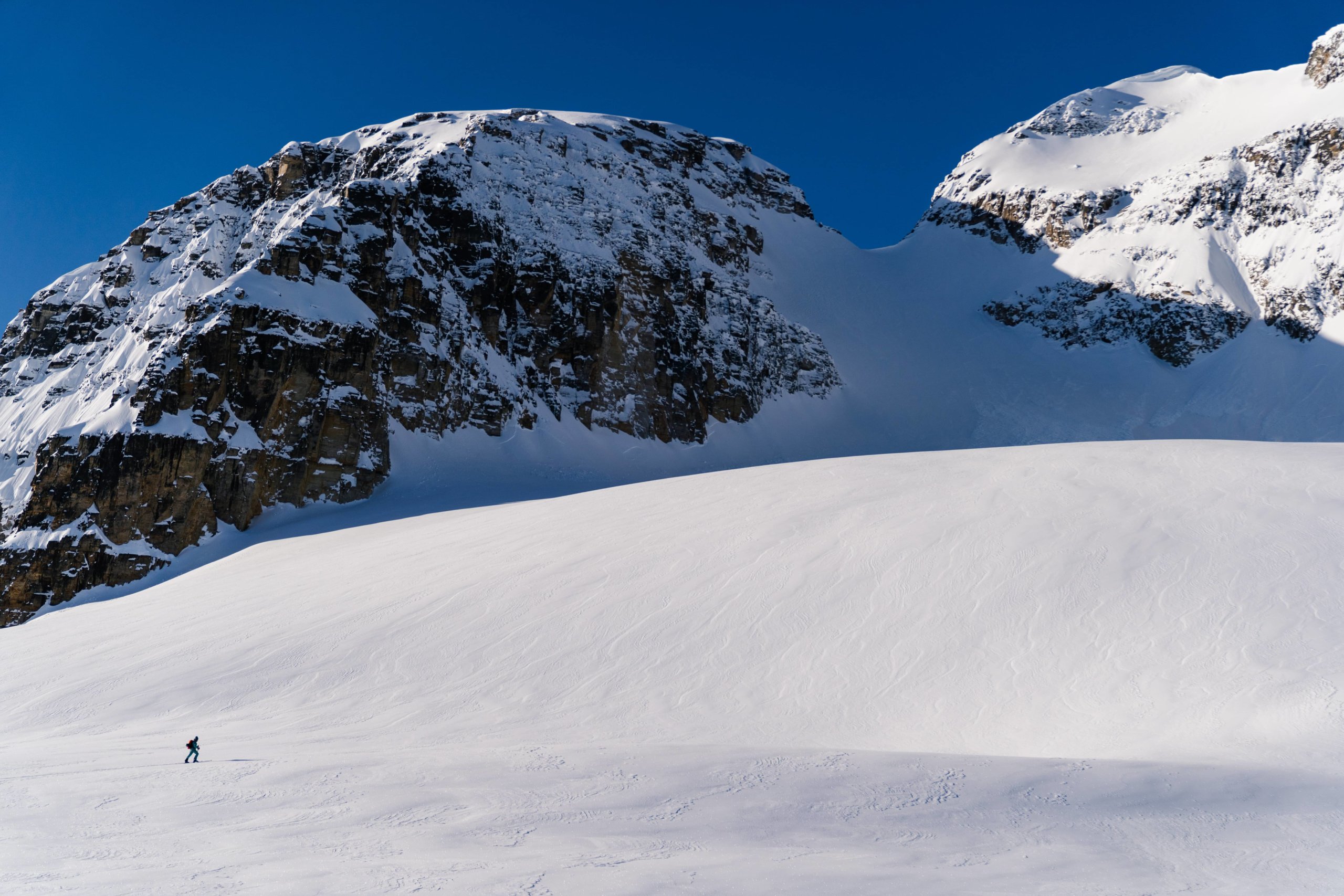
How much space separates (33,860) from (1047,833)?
1002 cm

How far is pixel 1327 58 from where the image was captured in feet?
254

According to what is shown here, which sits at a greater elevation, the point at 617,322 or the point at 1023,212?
the point at 1023,212

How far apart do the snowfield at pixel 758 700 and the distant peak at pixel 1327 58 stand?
7728 centimetres

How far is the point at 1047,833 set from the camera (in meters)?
8.60

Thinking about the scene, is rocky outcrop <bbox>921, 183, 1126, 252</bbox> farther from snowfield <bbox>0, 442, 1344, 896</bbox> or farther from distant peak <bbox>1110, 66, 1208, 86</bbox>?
snowfield <bbox>0, 442, 1344, 896</bbox>

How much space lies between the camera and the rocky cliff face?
3900 centimetres

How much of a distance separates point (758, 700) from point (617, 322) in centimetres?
4933

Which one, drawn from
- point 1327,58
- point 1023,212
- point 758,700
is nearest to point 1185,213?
point 1023,212

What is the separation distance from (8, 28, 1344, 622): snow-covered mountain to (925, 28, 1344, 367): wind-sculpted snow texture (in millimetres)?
305

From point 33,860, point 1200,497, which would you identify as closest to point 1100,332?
point 1200,497

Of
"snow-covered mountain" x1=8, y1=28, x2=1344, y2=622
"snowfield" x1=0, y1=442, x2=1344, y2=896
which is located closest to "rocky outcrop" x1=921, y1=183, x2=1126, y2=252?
"snow-covered mountain" x1=8, y1=28, x2=1344, y2=622

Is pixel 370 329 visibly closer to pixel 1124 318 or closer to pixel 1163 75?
pixel 1124 318

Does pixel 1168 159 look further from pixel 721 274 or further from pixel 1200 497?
pixel 1200 497

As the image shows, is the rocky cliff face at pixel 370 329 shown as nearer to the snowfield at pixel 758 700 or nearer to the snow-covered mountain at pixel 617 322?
the snow-covered mountain at pixel 617 322
